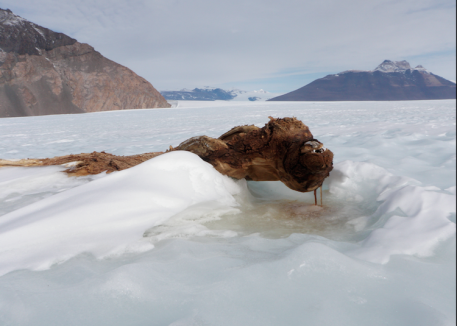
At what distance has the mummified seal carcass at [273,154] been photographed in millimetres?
2240

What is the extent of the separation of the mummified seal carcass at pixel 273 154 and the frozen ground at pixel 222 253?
0.72 ft

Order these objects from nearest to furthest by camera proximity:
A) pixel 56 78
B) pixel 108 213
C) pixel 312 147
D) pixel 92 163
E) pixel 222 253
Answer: pixel 222 253
pixel 108 213
pixel 312 147
pixel 92 163
pixel 56 78

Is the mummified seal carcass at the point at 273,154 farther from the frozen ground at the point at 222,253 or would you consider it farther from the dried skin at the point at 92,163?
the dried skin at the point at 92,163

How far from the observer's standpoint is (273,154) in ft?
8.48

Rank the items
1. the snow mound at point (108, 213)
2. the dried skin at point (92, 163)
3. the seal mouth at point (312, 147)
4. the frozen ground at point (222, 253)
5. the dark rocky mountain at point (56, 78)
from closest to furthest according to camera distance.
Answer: the frozen ground at point (222, 253) → the snow mound at point (108, 213) → the seal mouth at point (312, 147) → the dried skin at point (92, 163) → the dark rocky mountain at point (56, 78)

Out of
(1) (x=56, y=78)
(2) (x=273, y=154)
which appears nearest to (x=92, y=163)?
(2) (x=273, y=154)

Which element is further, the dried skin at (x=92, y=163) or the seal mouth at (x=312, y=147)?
the dried skin at (x=92, y=163)

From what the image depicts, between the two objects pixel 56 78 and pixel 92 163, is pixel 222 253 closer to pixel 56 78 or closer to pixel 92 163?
pixel 92 163

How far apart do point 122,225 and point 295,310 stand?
1222 mm

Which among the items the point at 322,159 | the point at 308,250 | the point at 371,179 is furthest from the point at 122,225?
the point at 371,179

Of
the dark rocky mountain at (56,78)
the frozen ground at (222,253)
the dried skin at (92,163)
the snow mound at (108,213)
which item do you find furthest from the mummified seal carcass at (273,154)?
the dark rocky mountain at (56,78)

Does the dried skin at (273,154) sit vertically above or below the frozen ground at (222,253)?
above

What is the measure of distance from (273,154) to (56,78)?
5405cm

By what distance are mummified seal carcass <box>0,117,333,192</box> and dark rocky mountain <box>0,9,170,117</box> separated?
47521 millimetres
